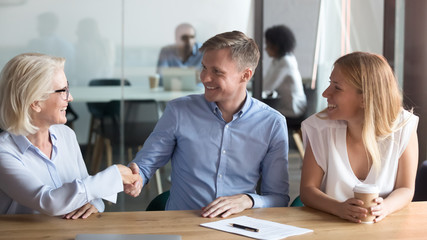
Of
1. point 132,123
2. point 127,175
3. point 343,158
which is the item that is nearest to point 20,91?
point 127,175

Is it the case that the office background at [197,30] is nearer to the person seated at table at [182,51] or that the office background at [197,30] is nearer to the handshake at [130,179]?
the person seated at table at [182,51]

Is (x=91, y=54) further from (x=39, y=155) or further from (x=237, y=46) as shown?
(x=39, y=155)

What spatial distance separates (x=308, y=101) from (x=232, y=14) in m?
0.93

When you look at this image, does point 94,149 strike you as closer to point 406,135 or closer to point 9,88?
point 9,88

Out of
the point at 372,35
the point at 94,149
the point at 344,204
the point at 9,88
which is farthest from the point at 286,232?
the point at 372,35

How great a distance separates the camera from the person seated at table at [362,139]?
2529 mm

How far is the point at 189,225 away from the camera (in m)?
2.12

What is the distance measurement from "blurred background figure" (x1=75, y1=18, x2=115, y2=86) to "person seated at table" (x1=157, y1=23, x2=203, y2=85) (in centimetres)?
39

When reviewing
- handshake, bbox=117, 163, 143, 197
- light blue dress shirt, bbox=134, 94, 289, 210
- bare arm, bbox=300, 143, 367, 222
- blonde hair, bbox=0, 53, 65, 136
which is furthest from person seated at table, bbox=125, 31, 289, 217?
blonde hair, bbox=0, 53, 65, 136

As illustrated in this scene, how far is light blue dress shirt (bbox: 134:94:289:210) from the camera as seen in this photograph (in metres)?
2.80

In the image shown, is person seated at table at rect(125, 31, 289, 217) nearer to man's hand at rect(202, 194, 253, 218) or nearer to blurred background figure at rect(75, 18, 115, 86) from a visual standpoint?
man's hand at rect(202, 194, 253, 218)

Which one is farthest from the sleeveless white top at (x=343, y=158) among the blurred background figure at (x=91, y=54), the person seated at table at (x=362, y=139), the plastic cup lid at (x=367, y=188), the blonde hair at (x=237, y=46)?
the blurred background figure at (x=91, y=54)

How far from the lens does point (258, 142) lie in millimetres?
2803

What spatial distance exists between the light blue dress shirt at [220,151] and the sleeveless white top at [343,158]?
0.75 feet
